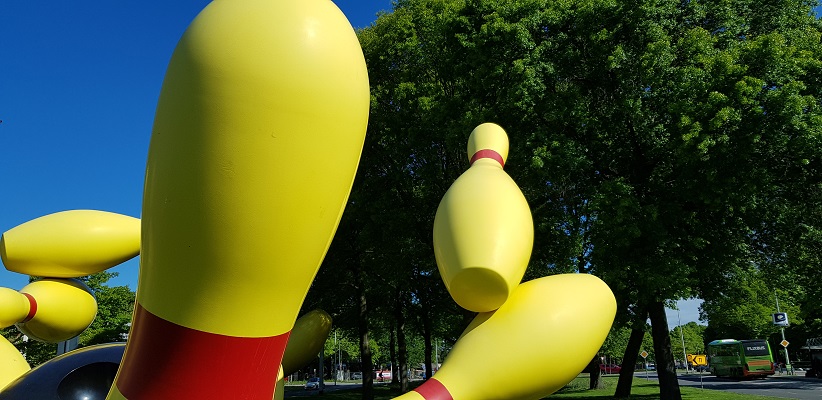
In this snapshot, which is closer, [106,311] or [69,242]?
[69,242]

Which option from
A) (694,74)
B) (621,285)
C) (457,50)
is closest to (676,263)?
(621,285)

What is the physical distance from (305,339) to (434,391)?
10.2 ft

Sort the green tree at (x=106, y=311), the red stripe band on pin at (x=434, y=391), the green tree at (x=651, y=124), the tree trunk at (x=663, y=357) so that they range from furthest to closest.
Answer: the green tree at (x=106, y=311) < the tree trunk at (x=663, y=357) < the green tree at (x=651, y=124) < the red stripe band on pin at (x=434, y=391)

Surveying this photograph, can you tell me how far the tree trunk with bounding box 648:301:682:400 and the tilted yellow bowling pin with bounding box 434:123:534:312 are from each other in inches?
426

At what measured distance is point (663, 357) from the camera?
43.3 feet

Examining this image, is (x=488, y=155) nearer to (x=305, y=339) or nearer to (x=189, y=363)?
(x=189, y=363)

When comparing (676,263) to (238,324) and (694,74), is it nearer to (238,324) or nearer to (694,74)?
(694,74)

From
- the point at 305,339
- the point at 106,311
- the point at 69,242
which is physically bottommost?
the point at 305,339

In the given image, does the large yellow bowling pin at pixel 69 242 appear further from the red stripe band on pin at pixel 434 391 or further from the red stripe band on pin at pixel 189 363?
the red stripe band on pin at pixel 434 391

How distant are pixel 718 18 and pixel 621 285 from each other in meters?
6.33

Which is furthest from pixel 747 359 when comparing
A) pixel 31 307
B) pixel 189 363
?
pixel 189 363

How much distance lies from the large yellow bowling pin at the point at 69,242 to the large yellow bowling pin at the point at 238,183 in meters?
2.42

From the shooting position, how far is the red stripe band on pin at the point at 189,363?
2.09 meters

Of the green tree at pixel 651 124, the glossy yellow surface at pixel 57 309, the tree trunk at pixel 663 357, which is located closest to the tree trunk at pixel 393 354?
the tree trunk at pixel 663 357
